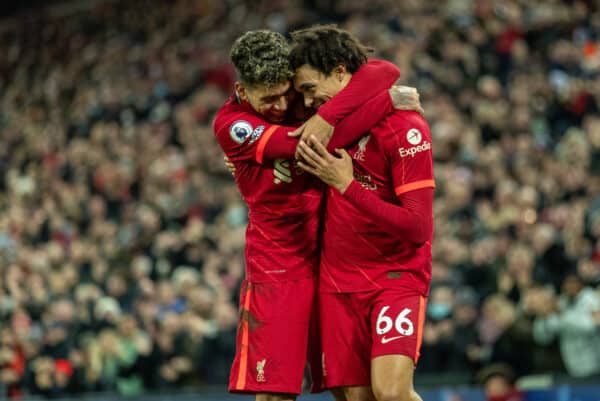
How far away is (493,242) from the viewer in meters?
10.8

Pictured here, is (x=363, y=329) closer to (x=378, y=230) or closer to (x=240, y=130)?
(x=378, y=230)

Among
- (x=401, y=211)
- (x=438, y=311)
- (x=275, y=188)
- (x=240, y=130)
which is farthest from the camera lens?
(x=438, y=311)

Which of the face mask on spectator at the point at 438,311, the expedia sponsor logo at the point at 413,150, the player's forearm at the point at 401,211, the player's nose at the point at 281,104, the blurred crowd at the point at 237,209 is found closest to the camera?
the player's forearm at the point at 401,211

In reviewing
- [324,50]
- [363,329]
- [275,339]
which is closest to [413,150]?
[324,50]

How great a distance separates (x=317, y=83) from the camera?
5320 mm

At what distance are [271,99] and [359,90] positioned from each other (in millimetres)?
431

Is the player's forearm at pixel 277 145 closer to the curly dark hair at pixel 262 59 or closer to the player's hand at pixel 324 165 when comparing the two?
the player's hand at pixel 324 165

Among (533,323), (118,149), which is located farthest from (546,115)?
(118,149)

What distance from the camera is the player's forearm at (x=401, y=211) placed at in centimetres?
514

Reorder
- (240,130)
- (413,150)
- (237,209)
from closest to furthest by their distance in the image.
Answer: (413,150), (240,130), (237,209)

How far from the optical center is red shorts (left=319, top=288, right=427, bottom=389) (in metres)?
5.26

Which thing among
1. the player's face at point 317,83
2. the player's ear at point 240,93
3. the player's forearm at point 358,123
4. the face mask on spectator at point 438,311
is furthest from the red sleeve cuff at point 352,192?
the face mask on spectator at point 438,311

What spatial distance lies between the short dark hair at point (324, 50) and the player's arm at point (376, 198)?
420 mm

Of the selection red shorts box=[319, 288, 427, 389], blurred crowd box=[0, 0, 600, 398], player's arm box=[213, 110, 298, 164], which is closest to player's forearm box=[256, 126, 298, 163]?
player's arm box=[213, 110, 298, 164]
